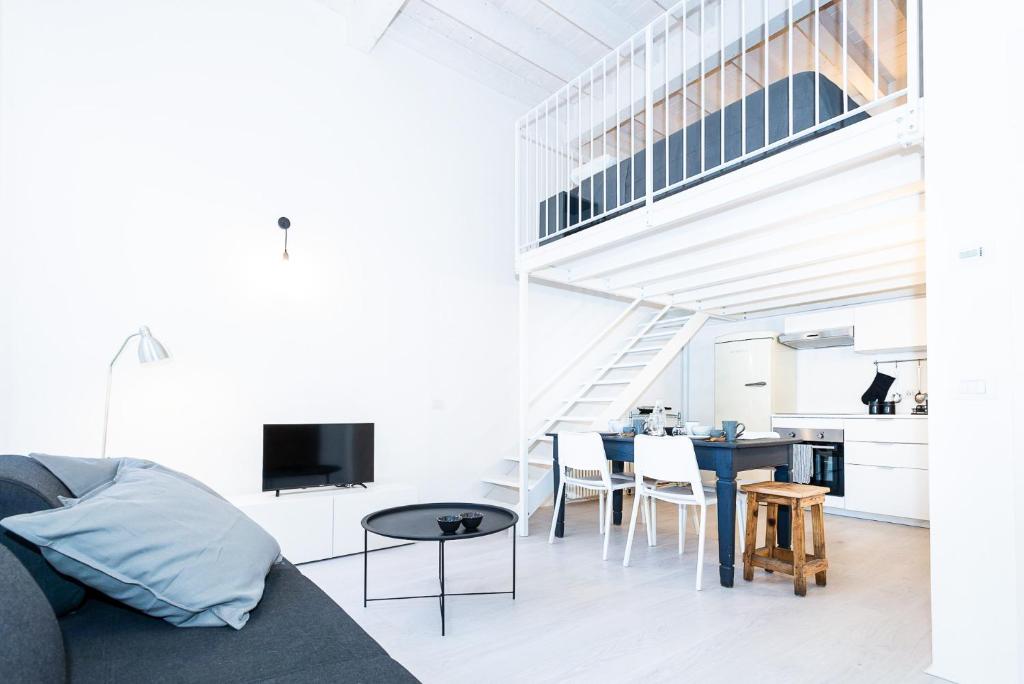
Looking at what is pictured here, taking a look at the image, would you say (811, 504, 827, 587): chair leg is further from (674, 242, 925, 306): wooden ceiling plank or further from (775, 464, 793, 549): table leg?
(674, 242, 925, 306): wooden ceiling plank

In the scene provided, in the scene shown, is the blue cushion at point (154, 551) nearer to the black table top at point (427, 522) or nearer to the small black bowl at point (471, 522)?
the black table top at point (427, 522)

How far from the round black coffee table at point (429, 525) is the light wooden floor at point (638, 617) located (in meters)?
0.18

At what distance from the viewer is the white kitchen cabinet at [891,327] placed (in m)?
5.27

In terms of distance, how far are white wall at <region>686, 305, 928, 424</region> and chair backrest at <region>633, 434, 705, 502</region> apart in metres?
3.46

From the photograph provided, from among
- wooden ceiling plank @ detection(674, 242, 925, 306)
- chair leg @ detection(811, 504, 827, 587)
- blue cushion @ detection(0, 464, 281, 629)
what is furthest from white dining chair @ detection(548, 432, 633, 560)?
blue cushion @ detection(0, 464, 281, 629)

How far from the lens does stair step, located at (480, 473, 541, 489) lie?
5072mm

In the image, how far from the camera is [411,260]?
5059 millimetres

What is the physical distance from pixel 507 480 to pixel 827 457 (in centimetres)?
314

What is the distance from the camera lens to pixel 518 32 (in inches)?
200

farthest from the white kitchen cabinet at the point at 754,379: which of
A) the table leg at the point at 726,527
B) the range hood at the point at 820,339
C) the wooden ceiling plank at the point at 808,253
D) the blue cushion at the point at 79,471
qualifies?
the blue cushion at the point at 79,471

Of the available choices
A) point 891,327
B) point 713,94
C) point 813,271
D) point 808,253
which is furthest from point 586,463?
point 713,94

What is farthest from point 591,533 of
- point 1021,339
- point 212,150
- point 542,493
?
point 212,150

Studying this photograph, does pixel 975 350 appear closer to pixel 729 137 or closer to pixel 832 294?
pixel 729 137

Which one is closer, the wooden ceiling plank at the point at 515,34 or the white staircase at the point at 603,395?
the wooden ceiling plank at the point at 515,34
